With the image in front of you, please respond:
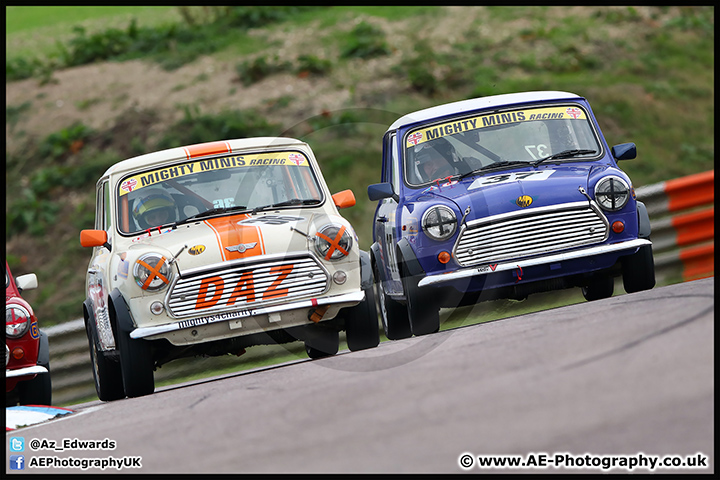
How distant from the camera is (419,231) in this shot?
755cm

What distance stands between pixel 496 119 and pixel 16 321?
4.70 meters

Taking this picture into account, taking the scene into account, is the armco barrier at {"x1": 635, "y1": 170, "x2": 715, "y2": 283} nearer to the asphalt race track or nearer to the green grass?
the asphalt race track

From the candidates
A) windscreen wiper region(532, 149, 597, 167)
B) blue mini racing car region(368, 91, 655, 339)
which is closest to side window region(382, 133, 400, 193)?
blue mini racing car region(368, 91, 655, 339)

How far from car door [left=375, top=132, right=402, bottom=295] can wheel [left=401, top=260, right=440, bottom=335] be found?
0.49 metres

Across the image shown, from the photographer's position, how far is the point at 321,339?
26.7 ft

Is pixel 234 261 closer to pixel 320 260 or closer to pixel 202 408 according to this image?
pixel 320 260

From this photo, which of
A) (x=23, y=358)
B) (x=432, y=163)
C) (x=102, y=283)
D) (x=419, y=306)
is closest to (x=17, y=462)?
(x=102, y=283)

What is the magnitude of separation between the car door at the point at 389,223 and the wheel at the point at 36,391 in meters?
3.21

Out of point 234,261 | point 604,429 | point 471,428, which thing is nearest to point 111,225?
point 234,261

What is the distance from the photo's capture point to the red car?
766 cm

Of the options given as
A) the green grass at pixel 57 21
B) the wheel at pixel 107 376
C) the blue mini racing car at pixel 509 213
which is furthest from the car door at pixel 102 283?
the green grass at pixel 57 21

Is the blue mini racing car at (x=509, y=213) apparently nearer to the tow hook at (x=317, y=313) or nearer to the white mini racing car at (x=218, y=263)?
the white mini racing car at (x=218, y=263)

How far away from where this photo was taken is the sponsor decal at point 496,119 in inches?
332

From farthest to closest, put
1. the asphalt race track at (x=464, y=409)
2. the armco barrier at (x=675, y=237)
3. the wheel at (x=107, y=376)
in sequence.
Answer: the armco barrier at (x=675, y=237)
the wheel at (x=107, y=376)
the asphalt race track at (x=464, y=409)
